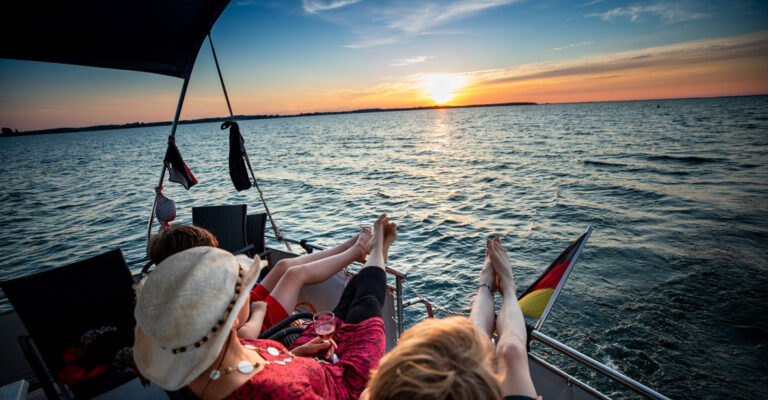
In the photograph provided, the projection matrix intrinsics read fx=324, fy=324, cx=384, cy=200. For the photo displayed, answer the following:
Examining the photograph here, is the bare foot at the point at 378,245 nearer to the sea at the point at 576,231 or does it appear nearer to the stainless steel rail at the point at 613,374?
the stainless steel rail at the point at 613,374

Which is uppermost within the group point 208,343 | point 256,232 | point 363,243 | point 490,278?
point 208,343

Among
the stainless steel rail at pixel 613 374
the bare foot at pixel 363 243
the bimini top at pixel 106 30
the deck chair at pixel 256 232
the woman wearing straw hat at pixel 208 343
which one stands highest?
the bimini top at pixel 106 30

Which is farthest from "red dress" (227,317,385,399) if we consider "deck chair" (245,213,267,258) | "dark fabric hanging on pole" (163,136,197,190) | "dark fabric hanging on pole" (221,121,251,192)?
"dark fabric hanging on pole" (163,136,197,190)

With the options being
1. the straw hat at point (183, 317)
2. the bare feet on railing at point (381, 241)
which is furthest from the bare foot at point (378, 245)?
the straw hat at point (183, 317)

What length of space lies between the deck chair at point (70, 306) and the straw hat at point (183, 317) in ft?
3.92

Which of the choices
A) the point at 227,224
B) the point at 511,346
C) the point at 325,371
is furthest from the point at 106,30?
the point at 511,346

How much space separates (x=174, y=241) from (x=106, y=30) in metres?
2.11

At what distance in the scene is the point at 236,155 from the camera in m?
4.92

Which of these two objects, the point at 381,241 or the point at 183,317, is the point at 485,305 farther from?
the point at 183,317

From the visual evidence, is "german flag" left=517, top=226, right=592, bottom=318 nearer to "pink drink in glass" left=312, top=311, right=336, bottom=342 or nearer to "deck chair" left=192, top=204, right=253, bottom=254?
"pink drink in glass" left=312, top=311, right=336, bottom=342

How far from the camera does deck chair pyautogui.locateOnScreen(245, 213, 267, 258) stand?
14.7 ft

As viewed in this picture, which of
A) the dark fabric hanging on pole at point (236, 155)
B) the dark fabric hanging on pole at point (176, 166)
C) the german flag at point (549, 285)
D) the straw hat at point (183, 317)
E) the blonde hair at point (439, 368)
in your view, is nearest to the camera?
the blonde hair at point (439, 368)

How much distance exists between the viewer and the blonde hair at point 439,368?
84 centimetres

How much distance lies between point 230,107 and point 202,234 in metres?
2.89
